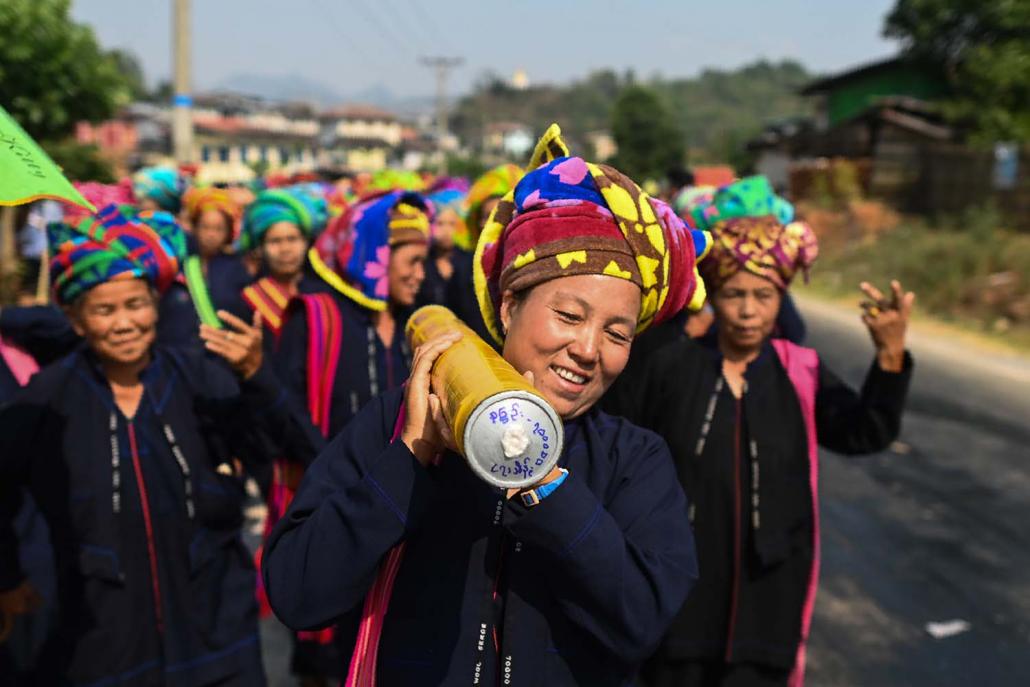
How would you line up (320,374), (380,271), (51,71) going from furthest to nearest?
1. (51,71)
2. (380,271)
3. (320,374)

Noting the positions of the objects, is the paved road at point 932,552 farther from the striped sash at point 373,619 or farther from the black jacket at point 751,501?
the striped sash at point 373,619

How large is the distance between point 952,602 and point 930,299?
36.3ft

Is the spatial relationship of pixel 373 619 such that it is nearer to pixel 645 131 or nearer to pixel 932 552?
pixel 932 552

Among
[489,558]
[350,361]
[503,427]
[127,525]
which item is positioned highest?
[503,427]

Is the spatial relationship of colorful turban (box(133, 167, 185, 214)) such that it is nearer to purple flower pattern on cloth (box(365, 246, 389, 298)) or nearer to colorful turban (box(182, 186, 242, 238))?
colorful turban (box(182, 186, 242, 238))

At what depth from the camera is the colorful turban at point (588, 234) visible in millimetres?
1593

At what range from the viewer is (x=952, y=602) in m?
5.02

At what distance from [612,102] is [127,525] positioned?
154504 mm

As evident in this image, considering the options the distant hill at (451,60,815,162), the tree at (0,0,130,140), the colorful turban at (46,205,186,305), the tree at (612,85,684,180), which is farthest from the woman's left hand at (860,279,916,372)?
the distant hill at (451,60,815,162)

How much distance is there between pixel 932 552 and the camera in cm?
571

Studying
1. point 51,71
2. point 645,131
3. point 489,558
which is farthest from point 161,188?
point 645,131

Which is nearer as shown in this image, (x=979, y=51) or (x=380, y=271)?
(x=380, y=271)

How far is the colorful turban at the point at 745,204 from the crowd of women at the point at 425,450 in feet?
0.06

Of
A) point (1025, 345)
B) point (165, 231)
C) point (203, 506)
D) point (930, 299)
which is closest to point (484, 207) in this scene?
point (165, 231)
